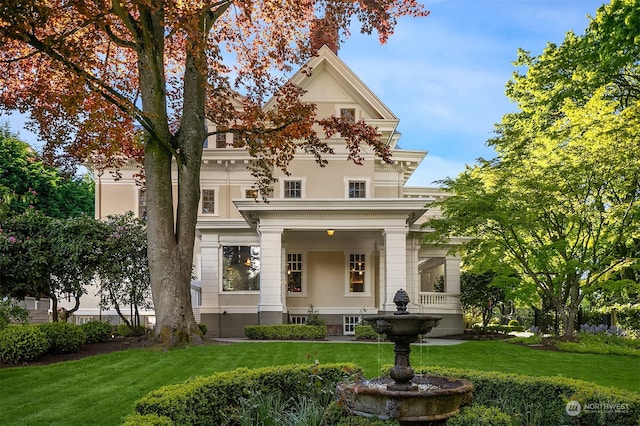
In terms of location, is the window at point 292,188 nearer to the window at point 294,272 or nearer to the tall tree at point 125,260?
the window at point 294,272

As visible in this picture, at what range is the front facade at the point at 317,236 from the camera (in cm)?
1947

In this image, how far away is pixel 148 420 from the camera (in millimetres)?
5355

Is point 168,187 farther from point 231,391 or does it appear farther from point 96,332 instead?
point 231,391

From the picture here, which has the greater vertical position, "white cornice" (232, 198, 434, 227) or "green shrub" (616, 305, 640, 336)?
"white cornice" (232, 198, 434, 227)

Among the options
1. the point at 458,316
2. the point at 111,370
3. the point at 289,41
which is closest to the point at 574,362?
the point at 458,316

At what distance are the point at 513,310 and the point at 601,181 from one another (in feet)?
84.5

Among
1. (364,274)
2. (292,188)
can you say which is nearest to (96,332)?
(292,188)

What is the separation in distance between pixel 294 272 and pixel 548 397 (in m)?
16.7

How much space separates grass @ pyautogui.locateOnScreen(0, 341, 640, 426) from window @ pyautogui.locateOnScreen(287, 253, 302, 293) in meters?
7.24

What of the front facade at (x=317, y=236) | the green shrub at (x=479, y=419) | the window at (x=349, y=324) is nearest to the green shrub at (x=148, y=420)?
the green shrub at (x=479, y=419)

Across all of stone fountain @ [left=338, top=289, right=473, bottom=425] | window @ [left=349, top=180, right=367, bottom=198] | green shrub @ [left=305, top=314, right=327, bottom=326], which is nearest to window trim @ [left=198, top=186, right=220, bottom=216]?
window @ [left=349, top=180, right=367, bottom=198]

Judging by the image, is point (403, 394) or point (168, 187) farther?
point (168, 187)

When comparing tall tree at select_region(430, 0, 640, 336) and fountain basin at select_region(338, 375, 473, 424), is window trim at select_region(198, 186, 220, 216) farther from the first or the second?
fountain basin at select_region(338, 375, 473, 424)

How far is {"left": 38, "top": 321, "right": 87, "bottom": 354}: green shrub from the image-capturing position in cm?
1385
